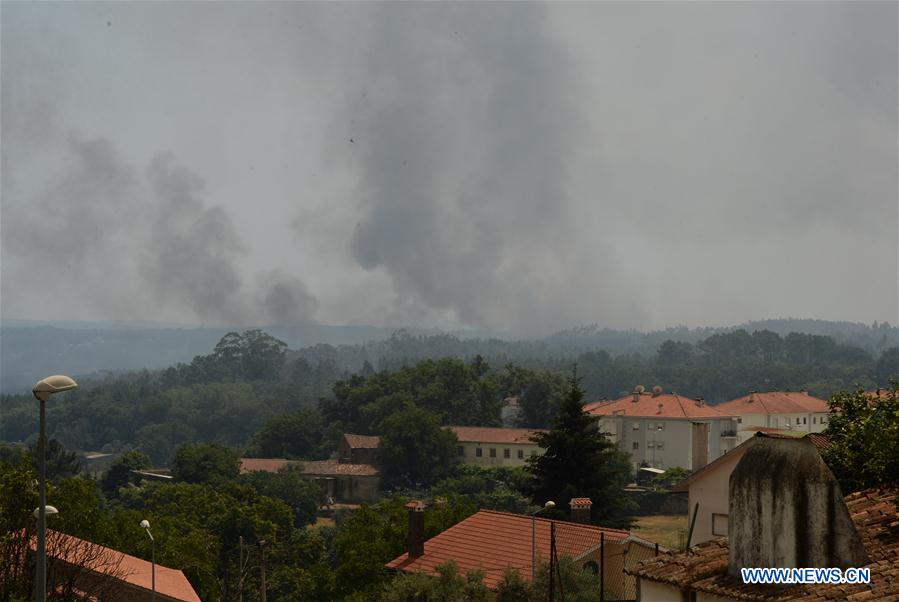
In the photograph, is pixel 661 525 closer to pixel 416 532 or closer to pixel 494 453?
pixel 494 453

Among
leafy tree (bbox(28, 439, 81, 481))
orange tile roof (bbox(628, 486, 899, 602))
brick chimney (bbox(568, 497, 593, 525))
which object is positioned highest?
orange tile roof (bbox(628, 486, 899, 602))

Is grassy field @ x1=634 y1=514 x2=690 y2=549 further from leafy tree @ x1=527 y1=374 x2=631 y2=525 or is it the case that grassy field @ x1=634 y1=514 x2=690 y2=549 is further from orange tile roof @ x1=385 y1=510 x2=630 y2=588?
orange tile roof @ x1=385 y1=510 x2=630 y2=588

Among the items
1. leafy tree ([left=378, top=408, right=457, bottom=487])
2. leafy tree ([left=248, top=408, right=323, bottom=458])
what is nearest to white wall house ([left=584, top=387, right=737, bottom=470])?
leafy tree ([left=378, top=408, right=457, bottom=487])

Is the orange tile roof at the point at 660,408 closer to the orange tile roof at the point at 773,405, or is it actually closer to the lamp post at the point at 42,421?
the orange tile roof at the point at 773,405

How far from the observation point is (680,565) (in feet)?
59.5

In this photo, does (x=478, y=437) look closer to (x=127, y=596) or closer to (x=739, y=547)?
(x=127, y=596)

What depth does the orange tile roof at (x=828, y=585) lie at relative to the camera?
15.3 metres

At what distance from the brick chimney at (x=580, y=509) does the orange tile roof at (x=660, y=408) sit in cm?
8079

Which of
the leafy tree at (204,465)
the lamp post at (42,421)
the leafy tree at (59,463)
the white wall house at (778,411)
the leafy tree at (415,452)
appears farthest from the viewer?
the white wall house at (778,411)

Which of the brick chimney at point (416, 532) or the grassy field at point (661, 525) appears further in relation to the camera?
the grassy field at point (661, 525)

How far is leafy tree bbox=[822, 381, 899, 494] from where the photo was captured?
20.7 meters

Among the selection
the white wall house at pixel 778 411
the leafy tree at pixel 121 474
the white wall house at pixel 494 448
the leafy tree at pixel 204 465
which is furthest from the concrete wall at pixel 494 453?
the leafy tree at pixel 121 474

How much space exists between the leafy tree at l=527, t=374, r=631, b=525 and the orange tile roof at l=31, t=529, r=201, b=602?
23196mm

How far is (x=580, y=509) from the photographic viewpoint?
4400cm
